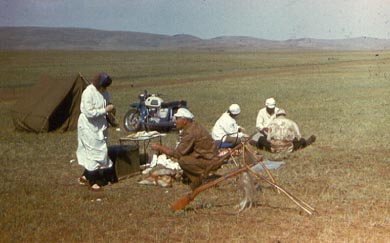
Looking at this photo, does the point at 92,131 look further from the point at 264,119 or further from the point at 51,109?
the point at 51,109

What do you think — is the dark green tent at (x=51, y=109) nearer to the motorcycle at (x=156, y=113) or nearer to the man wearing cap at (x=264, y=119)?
the motorcycle at (x=156, y=113)

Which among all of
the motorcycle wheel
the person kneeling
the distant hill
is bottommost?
the distant hill

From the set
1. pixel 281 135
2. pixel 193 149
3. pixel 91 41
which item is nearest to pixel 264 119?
pixel 281 135

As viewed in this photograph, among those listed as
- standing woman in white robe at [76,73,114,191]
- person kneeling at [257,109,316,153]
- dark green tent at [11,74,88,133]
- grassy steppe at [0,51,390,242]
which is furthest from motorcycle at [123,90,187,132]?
standing woman in white robe at [76,73,114,191]

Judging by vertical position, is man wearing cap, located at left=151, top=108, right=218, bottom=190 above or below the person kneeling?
above

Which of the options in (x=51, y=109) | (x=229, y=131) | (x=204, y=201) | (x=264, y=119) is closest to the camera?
(x=204, y=201)

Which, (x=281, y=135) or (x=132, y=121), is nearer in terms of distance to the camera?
(x=281, y=135)

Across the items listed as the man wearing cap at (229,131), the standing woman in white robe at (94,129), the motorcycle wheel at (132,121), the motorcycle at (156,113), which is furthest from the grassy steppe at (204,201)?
the man wearing cap at (229,131)

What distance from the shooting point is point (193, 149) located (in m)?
8.13

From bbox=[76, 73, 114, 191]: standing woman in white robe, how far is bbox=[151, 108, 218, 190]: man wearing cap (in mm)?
1169

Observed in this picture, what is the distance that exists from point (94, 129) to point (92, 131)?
2.2 inches

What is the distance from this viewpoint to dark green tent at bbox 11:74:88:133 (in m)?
14.8

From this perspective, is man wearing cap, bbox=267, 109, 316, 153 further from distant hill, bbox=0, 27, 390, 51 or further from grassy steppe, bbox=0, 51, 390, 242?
distant hill, bbox=0, 27, 390, 51

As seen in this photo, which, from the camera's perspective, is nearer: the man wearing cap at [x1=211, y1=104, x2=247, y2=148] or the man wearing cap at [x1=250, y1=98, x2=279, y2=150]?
the man wearing cap at [x1=211, y1=104, x2=247, y2=148]
